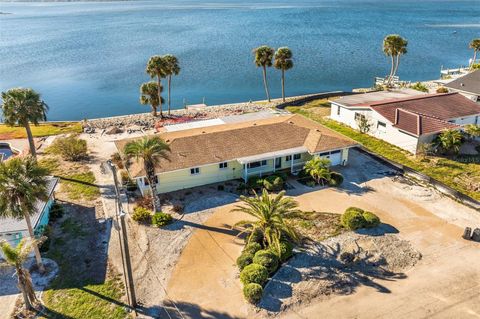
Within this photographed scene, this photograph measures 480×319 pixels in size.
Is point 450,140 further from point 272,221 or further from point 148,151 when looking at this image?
point 148,151

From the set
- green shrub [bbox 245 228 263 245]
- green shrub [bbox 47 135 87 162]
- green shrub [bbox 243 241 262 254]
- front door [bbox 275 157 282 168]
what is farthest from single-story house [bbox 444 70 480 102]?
green shrub [bbox 47 135 87 162]

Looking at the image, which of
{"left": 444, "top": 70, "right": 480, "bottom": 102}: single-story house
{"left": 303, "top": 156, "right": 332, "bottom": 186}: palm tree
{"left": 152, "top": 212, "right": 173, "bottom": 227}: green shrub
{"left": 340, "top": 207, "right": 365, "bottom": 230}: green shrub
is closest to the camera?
{"left": 340, "top": 207, "right": 365, "bottom": 230}: green shrub

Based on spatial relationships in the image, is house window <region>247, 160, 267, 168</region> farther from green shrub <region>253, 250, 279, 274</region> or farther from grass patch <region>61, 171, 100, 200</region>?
grass patch <region>61, 171, 100, 200</region>

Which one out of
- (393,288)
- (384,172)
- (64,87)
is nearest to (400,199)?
(384,172)

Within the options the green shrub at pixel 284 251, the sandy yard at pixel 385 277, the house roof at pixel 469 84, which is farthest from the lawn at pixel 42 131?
the house roof at pixel 469 84

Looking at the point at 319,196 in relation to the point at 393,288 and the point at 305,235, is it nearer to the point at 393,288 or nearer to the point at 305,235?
the point at 305,235

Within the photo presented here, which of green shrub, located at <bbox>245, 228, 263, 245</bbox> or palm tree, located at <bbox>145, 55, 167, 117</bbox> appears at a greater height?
palm tree, located at <bbox>145, 55, 167, 117</bbox>

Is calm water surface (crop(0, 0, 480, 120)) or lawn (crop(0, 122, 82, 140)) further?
calm water surface (crop(0, 0, 480, 120))
